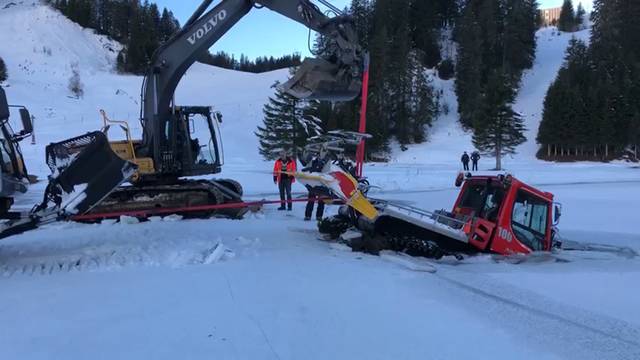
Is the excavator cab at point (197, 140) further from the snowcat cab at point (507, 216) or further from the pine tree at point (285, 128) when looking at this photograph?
the pine tree at point (285, 128)

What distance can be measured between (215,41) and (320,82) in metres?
4.05

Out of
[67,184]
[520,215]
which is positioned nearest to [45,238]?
[67,184]

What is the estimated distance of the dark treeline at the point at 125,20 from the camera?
259ft

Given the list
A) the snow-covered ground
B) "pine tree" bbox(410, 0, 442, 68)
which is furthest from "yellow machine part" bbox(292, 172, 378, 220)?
"pine tree" bbox(410, 0, 442, 68)

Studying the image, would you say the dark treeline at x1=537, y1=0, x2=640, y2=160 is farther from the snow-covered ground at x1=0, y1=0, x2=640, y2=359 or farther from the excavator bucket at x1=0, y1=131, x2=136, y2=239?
the excavator bucket at x1=0, y1=131, x2=136, y2=239

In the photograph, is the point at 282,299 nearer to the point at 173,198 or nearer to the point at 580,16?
the point at 173,198

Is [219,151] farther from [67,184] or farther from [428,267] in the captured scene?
[428,267]

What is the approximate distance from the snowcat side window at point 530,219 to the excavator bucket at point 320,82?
3.60 m

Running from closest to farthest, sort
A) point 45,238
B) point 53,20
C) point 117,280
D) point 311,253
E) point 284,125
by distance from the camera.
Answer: point 117,280 < point 311,253 < point 45,238 < point 284,125 < point 53,20

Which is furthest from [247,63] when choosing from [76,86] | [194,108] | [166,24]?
[194,108]

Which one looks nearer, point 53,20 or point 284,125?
point 284,125

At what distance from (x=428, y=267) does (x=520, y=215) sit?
8.19 ft

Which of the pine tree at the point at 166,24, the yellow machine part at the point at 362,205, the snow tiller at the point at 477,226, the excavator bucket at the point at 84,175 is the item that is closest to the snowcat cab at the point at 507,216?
the snow tiller at the point at 477,226

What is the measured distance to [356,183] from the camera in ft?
30.6
